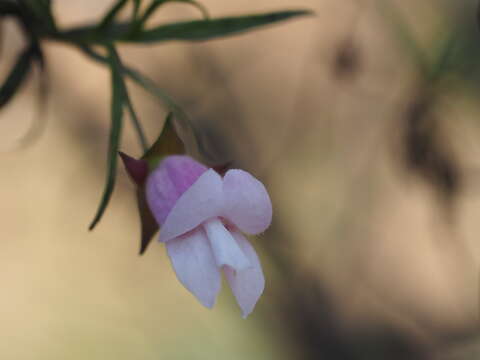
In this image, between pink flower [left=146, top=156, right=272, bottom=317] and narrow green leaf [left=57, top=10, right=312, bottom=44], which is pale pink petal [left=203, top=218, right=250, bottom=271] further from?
narrow green leaf [left=57, top=10, right=312, bottom=44]

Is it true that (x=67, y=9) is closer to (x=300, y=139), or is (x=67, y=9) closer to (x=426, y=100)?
(x=300, y=139)

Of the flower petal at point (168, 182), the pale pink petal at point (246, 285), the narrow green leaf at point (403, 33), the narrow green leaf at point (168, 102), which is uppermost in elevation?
the narrow green leaf at point (403, 33)

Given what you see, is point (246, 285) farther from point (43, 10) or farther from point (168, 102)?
point (43, 10)

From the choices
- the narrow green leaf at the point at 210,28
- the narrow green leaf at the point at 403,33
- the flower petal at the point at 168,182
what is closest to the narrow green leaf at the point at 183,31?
the narrow green leaf at the point at 210,28

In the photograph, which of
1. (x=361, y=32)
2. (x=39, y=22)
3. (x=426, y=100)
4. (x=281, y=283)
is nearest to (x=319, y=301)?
(x=281, y=283)

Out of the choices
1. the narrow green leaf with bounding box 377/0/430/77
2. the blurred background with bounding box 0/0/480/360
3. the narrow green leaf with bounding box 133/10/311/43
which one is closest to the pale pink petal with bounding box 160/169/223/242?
the narrow green leaf with bounding box 133/10/311/43

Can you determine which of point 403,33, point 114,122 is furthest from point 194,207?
point 403,33

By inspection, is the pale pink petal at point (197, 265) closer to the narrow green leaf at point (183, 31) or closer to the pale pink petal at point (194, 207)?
the pale pink petal at point (194, 207)

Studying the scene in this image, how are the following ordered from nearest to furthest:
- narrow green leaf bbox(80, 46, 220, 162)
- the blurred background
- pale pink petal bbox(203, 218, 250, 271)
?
1. pale pink petal bbox(203, 218, 250, 271)
2. narrow green leaf bbox(80, 46, 220, 162)
3. the blurred background
